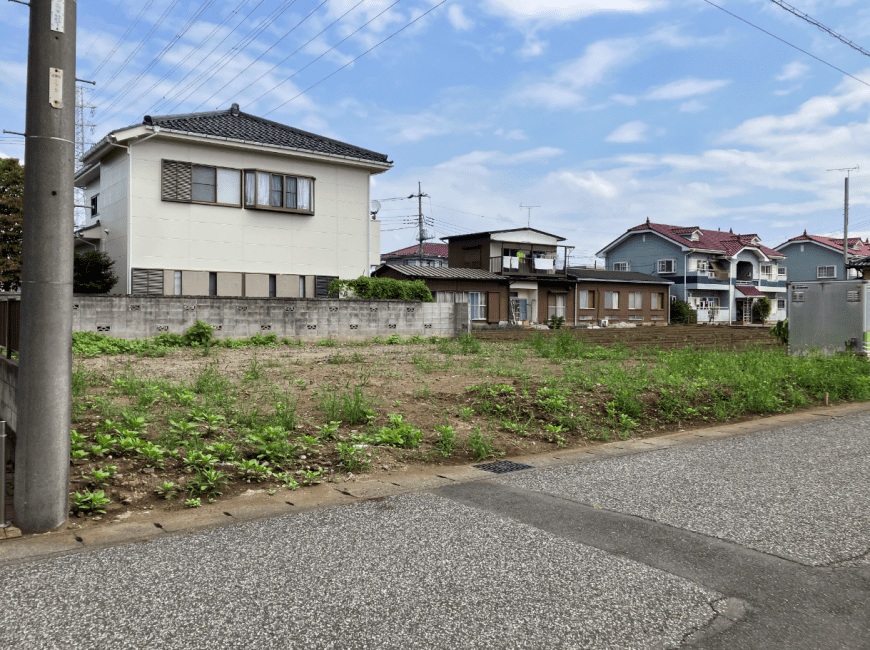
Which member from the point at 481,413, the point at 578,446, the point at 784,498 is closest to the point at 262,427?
the point at 481,413

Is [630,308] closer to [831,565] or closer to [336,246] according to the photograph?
[336,246]

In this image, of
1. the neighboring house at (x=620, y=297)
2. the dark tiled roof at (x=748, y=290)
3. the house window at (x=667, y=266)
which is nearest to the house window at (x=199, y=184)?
the neighboring house at (x=620, y=297)

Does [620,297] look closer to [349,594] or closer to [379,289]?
[379,289]

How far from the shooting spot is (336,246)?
21.8 metres

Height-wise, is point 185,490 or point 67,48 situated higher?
point 67,48

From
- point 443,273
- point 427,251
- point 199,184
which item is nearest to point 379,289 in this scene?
point 199,184

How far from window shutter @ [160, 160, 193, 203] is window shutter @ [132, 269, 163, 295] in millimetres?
2222

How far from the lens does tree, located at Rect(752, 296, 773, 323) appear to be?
5194cm

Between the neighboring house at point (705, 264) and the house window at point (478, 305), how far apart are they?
65.2 ft

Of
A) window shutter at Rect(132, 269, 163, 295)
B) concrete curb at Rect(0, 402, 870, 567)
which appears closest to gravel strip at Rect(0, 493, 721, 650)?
concrete curb at Rect(0, 402, 870, 567)

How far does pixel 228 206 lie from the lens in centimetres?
1953

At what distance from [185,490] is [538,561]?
8.59 ft

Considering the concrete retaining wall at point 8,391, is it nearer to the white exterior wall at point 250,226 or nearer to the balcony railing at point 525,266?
the white exterior wall at point 250,226

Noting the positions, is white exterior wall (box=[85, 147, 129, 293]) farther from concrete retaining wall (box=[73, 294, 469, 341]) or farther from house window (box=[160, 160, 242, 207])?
concrete retaining wall (box=[73, 294, 469, 341])
